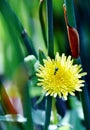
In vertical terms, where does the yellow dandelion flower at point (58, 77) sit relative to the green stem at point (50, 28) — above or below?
below

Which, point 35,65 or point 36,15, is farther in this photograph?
point 36,15

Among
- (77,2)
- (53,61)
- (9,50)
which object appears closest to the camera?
(53,61)

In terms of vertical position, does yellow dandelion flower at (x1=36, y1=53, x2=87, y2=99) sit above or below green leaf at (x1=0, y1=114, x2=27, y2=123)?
above

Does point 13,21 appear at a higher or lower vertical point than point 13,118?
higher

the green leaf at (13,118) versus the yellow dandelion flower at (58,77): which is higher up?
the yellow dandelion flower at (58,77)

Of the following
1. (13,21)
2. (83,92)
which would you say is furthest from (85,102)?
(13,21)

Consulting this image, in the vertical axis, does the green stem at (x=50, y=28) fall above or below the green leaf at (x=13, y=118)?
above

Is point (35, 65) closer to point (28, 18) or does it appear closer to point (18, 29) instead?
point (18, 29)

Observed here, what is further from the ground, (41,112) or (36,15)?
(36,15)

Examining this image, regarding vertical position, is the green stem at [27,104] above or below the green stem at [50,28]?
below

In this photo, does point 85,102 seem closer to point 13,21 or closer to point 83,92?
point 83,92

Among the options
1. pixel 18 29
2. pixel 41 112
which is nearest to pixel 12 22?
pixel 18 29
